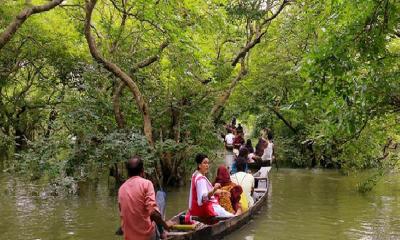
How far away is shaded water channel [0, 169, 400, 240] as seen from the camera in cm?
1017

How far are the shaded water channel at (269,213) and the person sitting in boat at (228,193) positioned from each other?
0.52m

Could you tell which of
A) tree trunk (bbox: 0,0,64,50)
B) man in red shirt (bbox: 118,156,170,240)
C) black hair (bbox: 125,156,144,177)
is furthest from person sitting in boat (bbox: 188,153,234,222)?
tree trunk (bbox: 0,0,64,50)

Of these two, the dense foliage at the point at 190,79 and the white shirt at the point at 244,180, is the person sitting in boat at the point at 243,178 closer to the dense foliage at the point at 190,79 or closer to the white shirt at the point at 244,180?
the white shirt at the point at 244,180

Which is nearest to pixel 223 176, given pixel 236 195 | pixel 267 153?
pixel 236 195

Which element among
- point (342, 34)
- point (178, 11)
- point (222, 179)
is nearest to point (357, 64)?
point (342, 34)

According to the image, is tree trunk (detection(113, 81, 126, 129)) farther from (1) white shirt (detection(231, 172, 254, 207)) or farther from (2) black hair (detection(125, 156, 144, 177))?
(2) black hair (detection(125, 156, 144, 177))

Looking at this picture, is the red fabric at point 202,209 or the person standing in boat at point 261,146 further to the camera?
A: the person standing in boat at point 261,146

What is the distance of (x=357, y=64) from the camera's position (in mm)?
5863

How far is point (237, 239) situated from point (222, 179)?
129cm

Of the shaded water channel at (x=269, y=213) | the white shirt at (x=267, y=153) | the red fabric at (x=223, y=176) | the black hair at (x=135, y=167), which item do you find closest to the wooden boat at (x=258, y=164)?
the white shirt at (x=267, y=153)

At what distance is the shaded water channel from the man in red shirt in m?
3.91

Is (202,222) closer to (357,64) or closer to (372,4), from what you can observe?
(357,64)

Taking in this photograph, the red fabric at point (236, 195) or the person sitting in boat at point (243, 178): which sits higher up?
the person sitting in boat at point (243, 178)

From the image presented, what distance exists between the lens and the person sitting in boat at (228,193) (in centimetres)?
914
